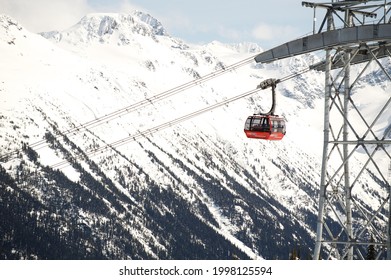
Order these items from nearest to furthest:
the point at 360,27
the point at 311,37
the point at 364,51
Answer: the point at 360,27, the point at 311,37, the point at 364,51

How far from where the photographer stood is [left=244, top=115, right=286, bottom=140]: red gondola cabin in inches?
Result: 1818

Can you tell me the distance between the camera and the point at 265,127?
4691cm

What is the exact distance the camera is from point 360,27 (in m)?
30.2

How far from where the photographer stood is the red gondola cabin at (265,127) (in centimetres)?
4619
